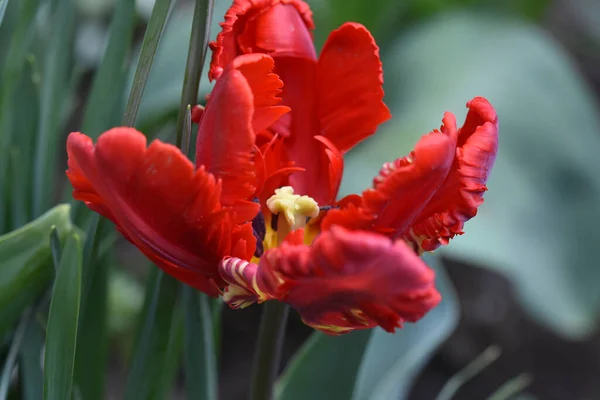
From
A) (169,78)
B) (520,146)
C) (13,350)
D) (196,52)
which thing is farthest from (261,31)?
(520,146)

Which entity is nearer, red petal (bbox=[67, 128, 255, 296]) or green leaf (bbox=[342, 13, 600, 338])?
red petal (bbox=[67, 128, 255, 296])

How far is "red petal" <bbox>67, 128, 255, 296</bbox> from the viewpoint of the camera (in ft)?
1.08

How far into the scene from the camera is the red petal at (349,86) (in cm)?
45

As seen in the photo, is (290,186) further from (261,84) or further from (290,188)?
(261,84)

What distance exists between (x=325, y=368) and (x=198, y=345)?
4.8 inches

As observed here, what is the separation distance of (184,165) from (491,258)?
696mm

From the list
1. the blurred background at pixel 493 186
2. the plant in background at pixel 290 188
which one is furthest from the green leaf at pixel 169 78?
the plant in background at pixel 290 188

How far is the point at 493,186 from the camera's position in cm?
111

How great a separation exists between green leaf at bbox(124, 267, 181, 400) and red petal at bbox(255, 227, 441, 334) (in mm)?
152

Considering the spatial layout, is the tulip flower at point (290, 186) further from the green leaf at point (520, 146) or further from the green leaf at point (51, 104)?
the green leaf at point (520, 146)

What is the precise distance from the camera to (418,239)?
407 mm

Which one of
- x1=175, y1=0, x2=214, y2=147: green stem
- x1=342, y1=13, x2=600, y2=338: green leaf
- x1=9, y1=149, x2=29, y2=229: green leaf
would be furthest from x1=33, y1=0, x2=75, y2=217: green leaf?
x1=342, y1=13, x2=600, y2=338: green leaf

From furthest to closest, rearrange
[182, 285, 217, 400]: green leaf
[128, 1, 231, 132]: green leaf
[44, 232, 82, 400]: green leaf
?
[128, 1, 231, 132]: green leaf → [182, 285, 217, 400]: green leaf → [44, 232, 82, 400]: green leaf

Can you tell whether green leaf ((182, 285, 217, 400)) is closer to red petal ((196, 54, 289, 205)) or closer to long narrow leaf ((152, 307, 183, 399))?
long narrow leaf ((152, 307, 183, 399))
